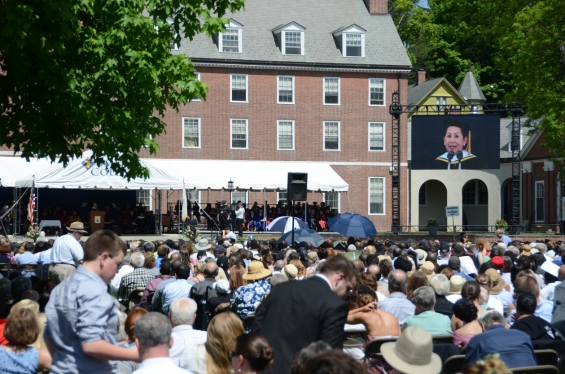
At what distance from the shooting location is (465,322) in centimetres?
841

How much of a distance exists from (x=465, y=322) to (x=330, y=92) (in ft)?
136

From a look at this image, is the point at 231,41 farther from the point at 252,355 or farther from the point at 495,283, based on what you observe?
the point at 252,355

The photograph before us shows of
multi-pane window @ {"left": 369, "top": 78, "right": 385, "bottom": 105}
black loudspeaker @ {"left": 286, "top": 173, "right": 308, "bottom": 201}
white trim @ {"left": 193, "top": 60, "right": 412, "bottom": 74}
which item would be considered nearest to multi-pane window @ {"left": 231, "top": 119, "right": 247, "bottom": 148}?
white trim @ {"left": 193, "top": 60, "right": 412, "bottom": 74}

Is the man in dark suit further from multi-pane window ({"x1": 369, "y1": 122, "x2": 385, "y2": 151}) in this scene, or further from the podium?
multi-pane window ({"x1": 369, "y1": 122, "x2": 385, "y2": 151})

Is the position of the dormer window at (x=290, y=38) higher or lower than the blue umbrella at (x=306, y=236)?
higher

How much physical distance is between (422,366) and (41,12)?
962 cm

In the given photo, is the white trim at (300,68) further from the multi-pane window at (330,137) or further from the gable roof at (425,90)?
the gable roof at (425,90)

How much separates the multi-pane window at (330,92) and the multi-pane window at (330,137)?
1278mm

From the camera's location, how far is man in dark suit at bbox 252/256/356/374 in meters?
5.96

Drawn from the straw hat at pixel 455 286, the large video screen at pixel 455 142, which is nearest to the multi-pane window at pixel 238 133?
the large video screen at pixel 455 142

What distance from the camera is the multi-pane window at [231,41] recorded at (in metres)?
48.1

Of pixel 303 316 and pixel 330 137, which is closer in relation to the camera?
pixel 303 316

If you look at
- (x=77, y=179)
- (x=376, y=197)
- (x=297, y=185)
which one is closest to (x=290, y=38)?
(x=376, y=197)

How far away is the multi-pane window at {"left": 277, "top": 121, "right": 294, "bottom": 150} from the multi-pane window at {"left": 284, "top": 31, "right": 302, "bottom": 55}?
4.17 meters
